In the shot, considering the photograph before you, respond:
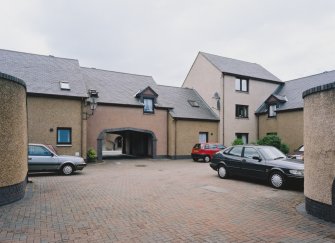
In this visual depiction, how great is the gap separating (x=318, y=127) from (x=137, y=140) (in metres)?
23.5

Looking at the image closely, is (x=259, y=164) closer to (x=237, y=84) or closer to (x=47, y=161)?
(x=47, y=161)

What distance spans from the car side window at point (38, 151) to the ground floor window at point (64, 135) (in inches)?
225

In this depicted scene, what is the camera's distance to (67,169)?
1382 centimetres

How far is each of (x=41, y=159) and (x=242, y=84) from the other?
20.6 m

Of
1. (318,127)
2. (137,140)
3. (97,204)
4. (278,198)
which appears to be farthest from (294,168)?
(137,140)

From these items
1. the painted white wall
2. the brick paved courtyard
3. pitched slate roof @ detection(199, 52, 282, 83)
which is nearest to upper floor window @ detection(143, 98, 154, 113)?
the painted white wall

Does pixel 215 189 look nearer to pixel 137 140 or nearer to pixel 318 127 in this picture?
pixel 318 127

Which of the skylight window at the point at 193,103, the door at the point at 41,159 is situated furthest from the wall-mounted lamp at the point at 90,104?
the skylight window at the point at 193,103

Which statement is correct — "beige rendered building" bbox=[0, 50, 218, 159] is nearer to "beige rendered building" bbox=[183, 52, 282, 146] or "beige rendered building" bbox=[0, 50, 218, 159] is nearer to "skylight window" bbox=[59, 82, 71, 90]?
"skylight window" bbox=[59, 82, 71, 90]

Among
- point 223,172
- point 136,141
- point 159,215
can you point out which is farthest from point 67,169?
point 136,141

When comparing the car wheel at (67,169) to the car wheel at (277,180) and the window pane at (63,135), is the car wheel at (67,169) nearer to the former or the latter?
the window pane at (63,135)

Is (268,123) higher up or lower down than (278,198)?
higher up

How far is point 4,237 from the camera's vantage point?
16.9 feet

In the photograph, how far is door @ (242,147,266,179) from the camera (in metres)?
10.9
